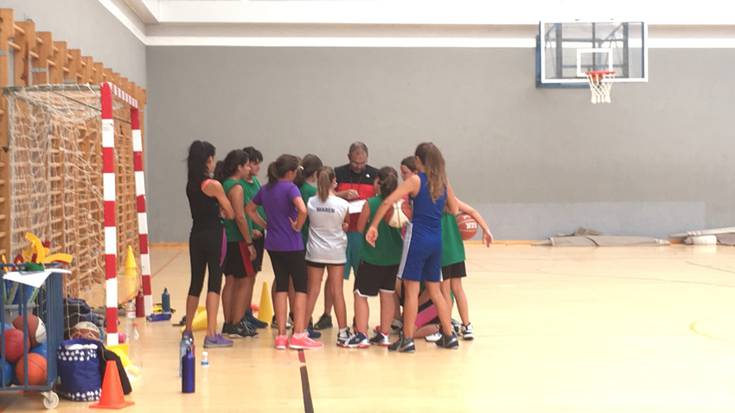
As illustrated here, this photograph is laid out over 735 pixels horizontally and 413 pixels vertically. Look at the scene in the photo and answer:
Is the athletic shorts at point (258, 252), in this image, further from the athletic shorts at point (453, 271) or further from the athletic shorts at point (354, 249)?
the athletic shorts at point (453, 271)

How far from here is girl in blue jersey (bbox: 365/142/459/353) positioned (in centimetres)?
695

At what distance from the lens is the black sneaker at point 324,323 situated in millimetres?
8203

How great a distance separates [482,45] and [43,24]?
10110 millimetres

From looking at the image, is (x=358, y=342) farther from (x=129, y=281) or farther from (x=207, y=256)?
(x=129, y=281)

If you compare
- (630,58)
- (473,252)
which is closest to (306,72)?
(473,252)

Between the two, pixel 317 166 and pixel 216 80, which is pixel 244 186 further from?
pixel 216 80

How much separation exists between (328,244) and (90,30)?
6.73 metres

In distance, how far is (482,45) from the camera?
18094 millimetres

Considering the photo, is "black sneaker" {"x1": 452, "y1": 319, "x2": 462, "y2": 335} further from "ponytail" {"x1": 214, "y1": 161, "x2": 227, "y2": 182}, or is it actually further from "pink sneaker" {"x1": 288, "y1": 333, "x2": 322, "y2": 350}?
"ponytail" {"x1": 214, "y1": 161, "x2": 227, "y2": 182}

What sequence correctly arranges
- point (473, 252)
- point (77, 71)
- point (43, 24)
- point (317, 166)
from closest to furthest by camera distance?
1. point (317, 166)
2. point (43, 24)
3. point (77, 71)
4. point (473, 252)

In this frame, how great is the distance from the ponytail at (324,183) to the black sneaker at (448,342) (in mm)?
1445

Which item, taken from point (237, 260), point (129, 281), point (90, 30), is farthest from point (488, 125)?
point (237, 260)

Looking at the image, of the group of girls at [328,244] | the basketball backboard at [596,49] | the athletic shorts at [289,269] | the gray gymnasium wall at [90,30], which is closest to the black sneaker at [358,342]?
the group of girls at [328,244]

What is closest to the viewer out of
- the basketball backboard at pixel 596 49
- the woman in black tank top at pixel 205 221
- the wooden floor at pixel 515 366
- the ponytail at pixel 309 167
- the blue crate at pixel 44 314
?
the blue crate at pixel 44 314
